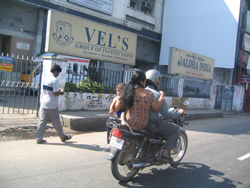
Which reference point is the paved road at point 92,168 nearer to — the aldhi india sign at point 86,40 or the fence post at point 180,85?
the aldhi india sign at point 86,40

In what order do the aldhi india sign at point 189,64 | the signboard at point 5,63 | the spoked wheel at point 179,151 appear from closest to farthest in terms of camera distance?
the spoked wheel at point 179,151, the signboard at point 5,63, the aldhi india sign at point 189,64

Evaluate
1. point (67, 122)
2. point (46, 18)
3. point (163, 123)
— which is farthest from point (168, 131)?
point (46, 18)

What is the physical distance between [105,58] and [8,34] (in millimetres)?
7619

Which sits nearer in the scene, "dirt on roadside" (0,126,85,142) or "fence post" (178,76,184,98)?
"dirt on roadside" (0,126,85,142)

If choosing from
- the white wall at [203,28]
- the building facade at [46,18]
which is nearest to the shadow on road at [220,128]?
the building facade at [46,18]

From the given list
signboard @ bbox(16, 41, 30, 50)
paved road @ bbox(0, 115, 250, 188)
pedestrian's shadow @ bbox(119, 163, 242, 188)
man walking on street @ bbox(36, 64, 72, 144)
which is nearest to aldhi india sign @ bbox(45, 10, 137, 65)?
man walking on street @ bbox(36, 64, 72, 144)

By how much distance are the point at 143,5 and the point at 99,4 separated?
15.8 ft

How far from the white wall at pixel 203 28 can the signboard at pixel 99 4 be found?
6488 mm

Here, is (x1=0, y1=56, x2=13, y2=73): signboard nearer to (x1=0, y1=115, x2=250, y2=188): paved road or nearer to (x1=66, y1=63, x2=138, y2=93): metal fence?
(x1=66, y1=63, x2=138, y2=93): metal fence

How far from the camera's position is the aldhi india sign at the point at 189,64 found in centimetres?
1259

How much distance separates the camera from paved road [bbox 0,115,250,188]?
11.1ft

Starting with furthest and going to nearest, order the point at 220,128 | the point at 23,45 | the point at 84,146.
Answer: the point at 23,45 < the point at 220,128 < the point at 84,146

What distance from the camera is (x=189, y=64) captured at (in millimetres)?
13586

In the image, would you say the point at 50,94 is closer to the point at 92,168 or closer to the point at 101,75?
the point at 92,168
